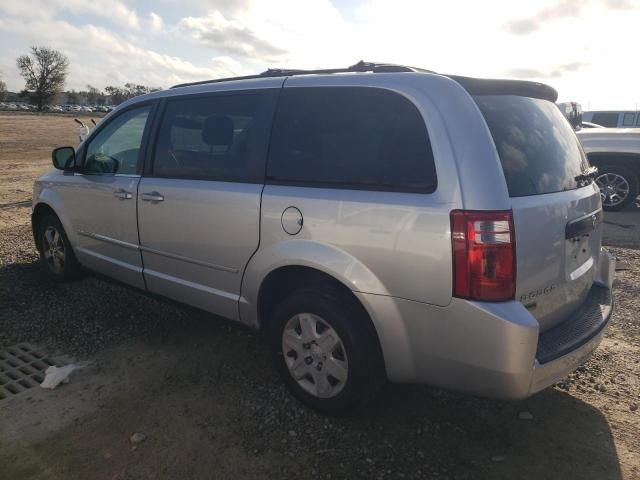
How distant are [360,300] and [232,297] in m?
1.01

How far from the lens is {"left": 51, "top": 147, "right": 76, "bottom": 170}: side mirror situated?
4.46 m

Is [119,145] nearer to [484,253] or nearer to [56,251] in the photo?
[56,251]

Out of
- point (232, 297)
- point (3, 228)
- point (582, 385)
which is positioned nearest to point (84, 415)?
point (232, 297)

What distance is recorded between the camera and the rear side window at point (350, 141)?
241cm

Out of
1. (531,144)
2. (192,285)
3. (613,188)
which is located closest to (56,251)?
(192,285)

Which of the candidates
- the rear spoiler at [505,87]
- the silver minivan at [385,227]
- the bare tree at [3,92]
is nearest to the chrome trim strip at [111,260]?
the silver minivan at [385,227]

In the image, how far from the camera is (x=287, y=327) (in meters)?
2.90

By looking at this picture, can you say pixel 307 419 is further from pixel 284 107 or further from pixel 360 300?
pixel 284 107

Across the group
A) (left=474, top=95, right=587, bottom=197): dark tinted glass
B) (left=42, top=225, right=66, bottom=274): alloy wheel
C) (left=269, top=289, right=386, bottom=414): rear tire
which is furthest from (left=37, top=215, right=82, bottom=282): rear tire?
(left=474, top=95, right=587, bottom=197): dark tinted glass

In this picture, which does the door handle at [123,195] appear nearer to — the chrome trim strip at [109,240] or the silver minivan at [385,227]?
the silver minivan at [385,227]

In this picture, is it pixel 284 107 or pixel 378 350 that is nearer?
pixel 378 350

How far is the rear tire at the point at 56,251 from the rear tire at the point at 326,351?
8.85 ft

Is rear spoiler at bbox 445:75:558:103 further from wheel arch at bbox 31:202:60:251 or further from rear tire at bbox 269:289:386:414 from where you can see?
wheel arch at bbox 31:202:60:251

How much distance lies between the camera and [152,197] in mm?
3545
